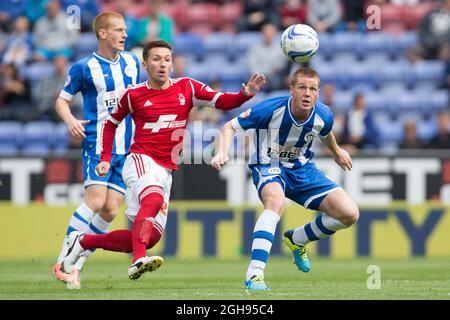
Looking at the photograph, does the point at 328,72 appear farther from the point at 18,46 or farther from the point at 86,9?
the point at 18,46

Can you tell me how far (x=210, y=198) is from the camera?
15.4 metres

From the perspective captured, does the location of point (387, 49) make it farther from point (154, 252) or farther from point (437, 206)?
point (154, 252)

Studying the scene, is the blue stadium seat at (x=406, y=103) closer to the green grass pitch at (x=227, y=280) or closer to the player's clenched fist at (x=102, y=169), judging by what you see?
the green grass pitch at (x=227, y=280)

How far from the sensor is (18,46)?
18.5 metres

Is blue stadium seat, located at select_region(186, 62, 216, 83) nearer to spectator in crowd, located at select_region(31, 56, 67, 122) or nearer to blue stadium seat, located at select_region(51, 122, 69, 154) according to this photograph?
spectator in crowd, located at select_region(31, 56, 67, 122)

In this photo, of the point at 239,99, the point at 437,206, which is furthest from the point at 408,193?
the point at 239,99

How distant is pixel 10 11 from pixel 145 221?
11.1m

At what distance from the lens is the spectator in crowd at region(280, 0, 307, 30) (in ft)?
59.9

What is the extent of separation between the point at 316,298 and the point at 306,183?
1.75 m

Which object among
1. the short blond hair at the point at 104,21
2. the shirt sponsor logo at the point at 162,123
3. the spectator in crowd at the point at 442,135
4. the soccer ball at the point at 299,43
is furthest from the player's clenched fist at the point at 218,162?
the spectator in crowd at the point at 442,135

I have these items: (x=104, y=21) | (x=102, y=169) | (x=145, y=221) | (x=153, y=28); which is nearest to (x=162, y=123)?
(x=102, y=169)

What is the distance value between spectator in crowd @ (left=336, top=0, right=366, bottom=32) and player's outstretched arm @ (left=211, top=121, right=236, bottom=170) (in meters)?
9.72

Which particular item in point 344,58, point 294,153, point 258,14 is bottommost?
point 294,153

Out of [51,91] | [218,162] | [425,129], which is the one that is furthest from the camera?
[425,129]
